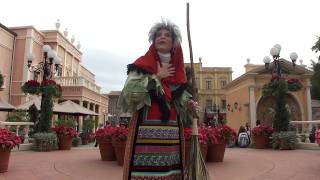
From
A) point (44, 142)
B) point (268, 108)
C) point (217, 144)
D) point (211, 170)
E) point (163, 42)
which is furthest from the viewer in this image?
point (268, 108)

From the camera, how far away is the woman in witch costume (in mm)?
2744

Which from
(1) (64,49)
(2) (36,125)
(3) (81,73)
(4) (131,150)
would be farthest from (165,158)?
(3) (81,73)

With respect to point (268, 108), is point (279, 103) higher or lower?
lower

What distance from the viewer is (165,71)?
114 inches

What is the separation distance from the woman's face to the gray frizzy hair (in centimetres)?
6

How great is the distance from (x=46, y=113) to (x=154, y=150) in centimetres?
1002

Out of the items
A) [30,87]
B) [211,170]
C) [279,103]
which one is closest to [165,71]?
[211,170]

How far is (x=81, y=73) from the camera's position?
3953cm

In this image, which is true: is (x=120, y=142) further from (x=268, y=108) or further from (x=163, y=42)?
(x=268, y=108)

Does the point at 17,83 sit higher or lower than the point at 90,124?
higher

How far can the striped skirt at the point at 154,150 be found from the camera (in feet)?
8.95

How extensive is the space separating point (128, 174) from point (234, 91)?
76.9 feet

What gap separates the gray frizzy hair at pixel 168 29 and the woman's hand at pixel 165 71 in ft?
0.91

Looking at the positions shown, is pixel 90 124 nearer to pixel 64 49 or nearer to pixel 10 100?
pixel 10 100
